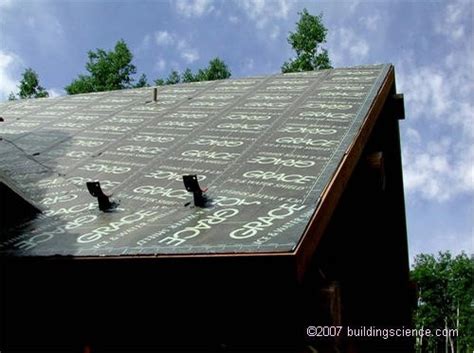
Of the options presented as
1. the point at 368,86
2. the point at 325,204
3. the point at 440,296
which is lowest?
the point at 325,204

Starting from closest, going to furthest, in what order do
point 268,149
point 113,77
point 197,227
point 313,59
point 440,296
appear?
point 197,227, point 268,149, point 313,59, point 113,77, point 440,296

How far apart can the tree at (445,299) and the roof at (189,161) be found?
30.4 m

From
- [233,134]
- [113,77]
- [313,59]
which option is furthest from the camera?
[113,77]

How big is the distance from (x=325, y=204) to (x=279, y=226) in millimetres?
433

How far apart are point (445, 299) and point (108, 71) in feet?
96.3

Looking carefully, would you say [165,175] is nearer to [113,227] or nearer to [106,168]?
[106,168]

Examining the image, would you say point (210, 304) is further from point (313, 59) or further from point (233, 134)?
point (313, 59)

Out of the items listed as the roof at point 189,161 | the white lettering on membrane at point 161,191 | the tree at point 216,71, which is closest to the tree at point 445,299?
the tree at point 216,71

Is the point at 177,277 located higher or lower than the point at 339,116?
lower

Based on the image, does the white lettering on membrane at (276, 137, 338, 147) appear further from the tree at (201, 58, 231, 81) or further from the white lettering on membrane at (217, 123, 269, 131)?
the tree at (201, 58, 231, 81)

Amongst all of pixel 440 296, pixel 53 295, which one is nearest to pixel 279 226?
pixel 53 295

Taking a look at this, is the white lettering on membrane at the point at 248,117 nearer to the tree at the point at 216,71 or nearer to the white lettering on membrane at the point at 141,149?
the white lettering on membrane at the point at 141,149

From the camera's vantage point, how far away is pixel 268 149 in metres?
4.59

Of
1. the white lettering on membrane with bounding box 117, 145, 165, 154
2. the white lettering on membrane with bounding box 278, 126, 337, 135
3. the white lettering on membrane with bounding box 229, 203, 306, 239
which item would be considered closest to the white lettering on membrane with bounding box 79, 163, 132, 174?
the white lettering on membrane with bounding box 117, 145, 165, 154
